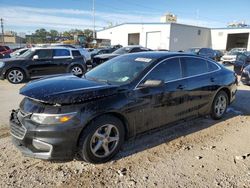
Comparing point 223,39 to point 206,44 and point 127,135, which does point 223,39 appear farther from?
point 127,135

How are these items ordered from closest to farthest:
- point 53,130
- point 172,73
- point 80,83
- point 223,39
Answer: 1. point 53,130
2. point 80,83
3. point 172,73
4. point 223,39

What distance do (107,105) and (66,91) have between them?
0.61m

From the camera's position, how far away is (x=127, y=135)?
12.8 feet

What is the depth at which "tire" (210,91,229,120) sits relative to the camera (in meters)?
5.53

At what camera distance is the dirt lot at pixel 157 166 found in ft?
10.6

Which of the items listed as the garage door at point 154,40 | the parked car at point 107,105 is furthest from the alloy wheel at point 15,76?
the garage door at point 154,40

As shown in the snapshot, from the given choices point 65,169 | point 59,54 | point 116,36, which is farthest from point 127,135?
point 116,36

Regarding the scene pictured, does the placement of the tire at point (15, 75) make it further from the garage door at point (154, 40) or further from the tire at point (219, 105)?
the garage door at point (154, 40)

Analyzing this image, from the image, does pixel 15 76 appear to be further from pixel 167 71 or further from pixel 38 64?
pixel 167 71

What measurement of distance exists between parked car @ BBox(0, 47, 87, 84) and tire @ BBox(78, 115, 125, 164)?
7.88m

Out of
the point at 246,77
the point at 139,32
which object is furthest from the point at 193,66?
the point at 139,32

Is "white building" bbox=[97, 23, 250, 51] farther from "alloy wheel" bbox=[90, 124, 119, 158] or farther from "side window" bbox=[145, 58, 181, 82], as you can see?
"alloy wheel" bbox=[90, 124, 119, 158]

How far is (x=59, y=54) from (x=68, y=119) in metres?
9.48

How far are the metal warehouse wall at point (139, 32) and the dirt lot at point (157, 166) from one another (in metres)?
34.1
